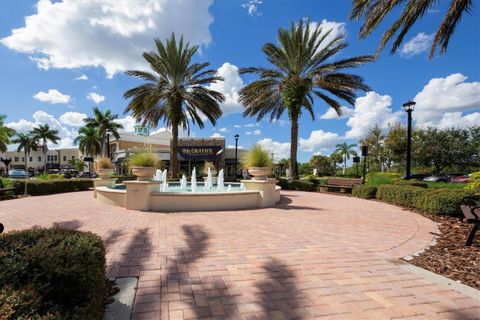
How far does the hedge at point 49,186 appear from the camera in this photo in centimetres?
1398

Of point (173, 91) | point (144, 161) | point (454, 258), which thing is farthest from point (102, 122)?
point (454, 258)

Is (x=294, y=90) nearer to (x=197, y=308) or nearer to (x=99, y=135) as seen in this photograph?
(x=197, y=308)

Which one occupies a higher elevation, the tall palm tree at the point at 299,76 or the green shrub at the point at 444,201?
the tall palm tree at the point at 299,76

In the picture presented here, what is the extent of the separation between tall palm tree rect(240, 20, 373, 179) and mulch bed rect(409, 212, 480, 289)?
41.2ft

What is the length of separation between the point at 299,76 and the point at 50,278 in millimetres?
17832

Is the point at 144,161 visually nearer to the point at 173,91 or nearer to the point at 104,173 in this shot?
the point at 104,173

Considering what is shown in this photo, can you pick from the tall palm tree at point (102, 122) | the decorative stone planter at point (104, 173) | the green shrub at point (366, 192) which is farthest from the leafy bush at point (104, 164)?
the tall palm tree at point (102, 122)

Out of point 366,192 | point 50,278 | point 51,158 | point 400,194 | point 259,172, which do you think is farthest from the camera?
point 51,158

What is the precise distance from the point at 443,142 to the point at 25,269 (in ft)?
142

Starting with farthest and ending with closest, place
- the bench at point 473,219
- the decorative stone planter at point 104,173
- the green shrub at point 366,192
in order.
Result: the green shrub at point 366,192, the decorative stone planter at point 104,173, the bench at point 473,219

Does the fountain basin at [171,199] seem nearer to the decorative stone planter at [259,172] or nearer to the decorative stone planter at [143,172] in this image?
the decorative stone planter at [143,172]

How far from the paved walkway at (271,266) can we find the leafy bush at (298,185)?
965 cm

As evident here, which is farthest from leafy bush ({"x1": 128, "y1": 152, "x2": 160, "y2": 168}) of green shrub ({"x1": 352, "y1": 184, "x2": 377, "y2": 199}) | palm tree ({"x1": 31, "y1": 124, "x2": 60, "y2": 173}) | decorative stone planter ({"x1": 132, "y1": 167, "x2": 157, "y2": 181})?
palm tree ({"x1": 31, "y1": 124, "x2": 60, "y2": 173})

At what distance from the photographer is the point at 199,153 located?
118ft
